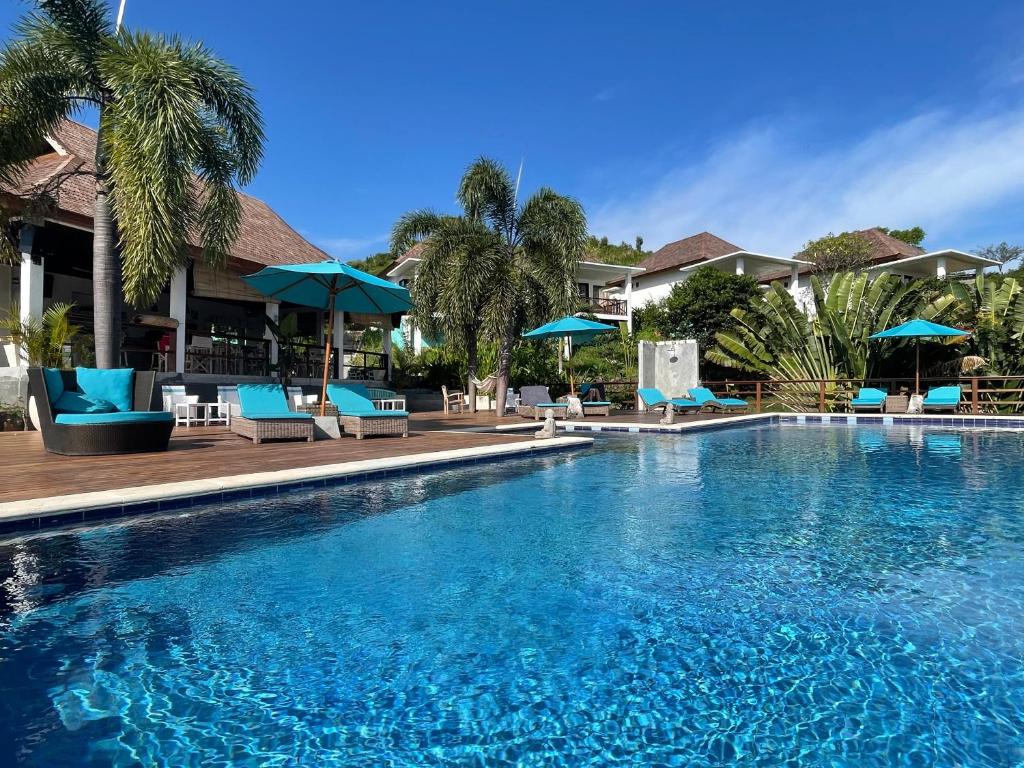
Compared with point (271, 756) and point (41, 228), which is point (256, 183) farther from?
point (271, 756)

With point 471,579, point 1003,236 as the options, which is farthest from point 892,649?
point 1003,236

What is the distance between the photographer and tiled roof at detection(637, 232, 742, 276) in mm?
36991

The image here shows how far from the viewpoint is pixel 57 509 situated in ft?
15.0

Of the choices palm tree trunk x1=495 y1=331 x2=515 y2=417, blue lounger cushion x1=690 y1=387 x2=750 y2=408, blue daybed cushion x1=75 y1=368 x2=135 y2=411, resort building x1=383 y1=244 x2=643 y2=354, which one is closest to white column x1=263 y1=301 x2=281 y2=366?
palm tree trunk x1=495 y1=331 x2=515 y2=417

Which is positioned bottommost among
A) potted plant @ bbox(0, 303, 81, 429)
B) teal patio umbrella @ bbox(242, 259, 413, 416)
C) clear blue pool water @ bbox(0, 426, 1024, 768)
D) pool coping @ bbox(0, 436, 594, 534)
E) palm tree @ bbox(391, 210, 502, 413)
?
clear blue pool water @ bbox(0, 426, 1024, 768)

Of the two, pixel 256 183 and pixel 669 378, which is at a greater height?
pixel 256 183

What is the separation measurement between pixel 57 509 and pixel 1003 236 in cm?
5655

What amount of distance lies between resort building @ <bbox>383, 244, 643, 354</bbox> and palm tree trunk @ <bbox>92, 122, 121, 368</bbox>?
19.8 m

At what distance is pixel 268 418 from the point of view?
377 inches

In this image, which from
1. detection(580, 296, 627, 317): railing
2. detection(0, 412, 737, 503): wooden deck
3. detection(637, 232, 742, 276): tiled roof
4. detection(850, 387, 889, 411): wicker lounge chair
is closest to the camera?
detection(0, 412, 737, 503): wooden deck

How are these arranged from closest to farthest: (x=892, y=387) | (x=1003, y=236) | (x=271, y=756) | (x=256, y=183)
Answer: (x=271, y=756) → (x=256, y=183) → (x=892, y=387) → (x=1003, y=236)

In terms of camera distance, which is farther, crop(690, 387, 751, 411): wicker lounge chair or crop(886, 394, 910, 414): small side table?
crop(690, 387, 751, 411): wicker lounge chair

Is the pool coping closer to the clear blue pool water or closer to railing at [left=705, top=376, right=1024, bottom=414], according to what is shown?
the clear blue pool water

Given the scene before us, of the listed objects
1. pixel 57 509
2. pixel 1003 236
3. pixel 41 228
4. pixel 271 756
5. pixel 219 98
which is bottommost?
pixel 271 756
